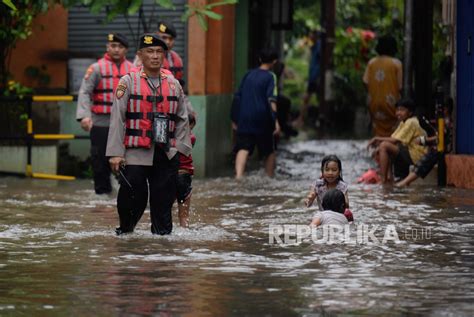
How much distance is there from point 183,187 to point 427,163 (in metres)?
5.27

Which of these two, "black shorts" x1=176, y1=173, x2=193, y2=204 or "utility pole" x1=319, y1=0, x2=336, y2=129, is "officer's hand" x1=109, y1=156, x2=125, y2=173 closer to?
"black shorts" x1=176, y1=173, x2=193, y2=204

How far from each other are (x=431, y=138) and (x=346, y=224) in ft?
16.6

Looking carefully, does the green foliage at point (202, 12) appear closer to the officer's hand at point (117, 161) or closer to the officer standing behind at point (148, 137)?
the officer standing behind at point (148, 137)

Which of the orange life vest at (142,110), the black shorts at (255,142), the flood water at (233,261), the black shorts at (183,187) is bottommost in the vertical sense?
the flood water at (233,261)

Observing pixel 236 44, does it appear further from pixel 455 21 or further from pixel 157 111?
pixel 157 111

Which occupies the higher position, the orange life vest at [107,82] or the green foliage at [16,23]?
the green foliage at [16,23]

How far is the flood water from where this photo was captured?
8508 mm

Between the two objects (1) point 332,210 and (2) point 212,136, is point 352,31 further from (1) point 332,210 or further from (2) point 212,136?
(1) point 332,210

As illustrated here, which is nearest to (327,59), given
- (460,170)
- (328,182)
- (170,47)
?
(460,170)

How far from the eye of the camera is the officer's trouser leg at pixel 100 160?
52.6 feet

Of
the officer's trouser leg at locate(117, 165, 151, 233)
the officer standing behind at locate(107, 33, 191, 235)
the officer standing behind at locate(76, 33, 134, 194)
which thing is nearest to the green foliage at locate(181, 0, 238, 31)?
the officer standing behind at locate(76, 33, 134, 194)

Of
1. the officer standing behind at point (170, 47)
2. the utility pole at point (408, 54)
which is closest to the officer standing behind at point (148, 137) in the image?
the officer standing behind at point (170, 47)

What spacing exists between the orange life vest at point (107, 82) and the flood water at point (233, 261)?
3.53ft

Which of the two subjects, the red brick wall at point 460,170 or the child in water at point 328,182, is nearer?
the child in water at point 328,182
